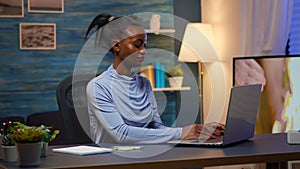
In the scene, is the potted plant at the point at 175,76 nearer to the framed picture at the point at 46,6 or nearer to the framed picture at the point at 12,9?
the framed picture at the point at 46,6

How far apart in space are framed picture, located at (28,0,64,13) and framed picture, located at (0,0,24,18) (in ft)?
0.25

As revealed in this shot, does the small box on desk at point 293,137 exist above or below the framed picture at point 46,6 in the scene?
below

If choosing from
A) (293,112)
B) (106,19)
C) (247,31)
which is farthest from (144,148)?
(247,31)

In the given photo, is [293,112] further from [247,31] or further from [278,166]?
[278,166]

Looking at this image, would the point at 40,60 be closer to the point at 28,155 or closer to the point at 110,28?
the point at 110,28

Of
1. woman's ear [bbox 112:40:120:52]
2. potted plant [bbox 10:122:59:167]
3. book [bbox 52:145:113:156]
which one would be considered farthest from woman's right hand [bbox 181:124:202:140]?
potted plant [bbox 10:122:59:167]

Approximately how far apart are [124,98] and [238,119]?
56cm

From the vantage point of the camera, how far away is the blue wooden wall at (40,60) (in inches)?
212

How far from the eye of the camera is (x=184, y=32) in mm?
5871

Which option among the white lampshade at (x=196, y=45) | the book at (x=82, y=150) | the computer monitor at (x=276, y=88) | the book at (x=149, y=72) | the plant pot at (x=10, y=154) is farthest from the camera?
the book at (x=149, y=72)

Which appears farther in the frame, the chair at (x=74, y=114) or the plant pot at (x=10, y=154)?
the chair at (x=74, y=114)

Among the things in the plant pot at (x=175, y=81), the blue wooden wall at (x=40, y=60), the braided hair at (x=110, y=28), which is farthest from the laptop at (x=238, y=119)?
the blue wooden wall at (x=40, y=60)

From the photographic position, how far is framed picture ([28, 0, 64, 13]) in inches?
214

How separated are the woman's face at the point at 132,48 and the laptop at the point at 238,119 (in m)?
0.46
